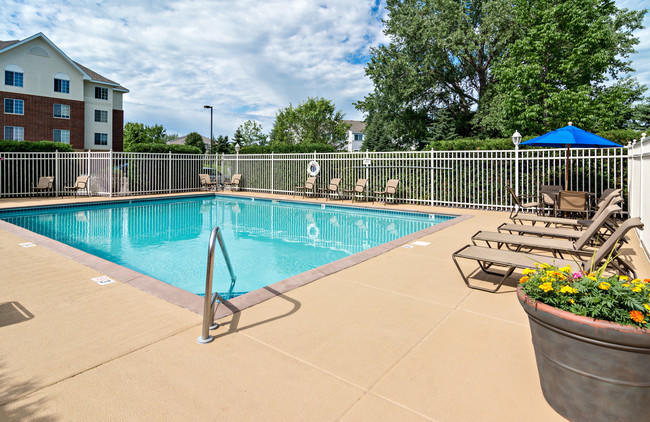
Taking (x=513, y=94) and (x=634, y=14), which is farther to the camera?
(x=634, y=14)


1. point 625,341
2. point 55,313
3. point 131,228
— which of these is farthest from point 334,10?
point 625,341

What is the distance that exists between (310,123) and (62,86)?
75.0 ft

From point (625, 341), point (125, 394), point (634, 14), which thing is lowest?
point (125, 394)

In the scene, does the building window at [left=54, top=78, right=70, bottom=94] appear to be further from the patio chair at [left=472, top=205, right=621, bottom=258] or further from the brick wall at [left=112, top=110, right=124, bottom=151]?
the patio chair at [left=472, top=205, right=621, bottom=258]

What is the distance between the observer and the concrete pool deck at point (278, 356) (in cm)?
196

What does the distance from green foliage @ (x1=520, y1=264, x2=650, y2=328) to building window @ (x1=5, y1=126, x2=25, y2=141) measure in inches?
1311

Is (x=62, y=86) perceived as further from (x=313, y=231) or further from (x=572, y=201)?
(x=572, y=201)

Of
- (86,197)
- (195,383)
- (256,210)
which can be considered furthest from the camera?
(86,197)

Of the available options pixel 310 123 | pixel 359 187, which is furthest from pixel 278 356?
pixel 310 123

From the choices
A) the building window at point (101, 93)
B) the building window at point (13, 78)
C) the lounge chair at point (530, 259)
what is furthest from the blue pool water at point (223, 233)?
the building window at point (101, 93)

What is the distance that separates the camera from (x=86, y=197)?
14766mm

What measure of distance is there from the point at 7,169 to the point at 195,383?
647 inches

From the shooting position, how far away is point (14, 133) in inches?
998

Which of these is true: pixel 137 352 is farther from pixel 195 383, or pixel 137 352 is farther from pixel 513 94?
pixel 513 94
